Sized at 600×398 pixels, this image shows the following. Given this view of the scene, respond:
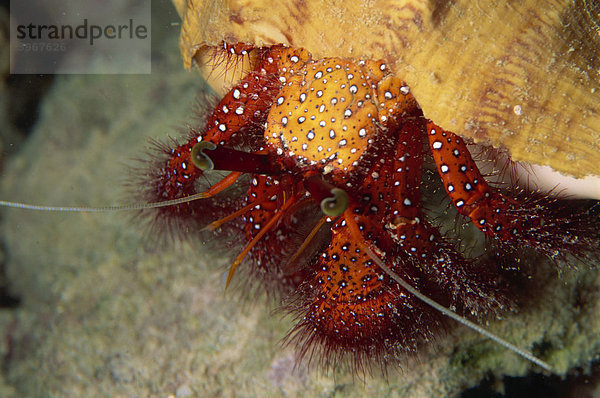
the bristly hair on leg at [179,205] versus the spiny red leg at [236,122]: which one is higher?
the spiny red leg at [236,122]

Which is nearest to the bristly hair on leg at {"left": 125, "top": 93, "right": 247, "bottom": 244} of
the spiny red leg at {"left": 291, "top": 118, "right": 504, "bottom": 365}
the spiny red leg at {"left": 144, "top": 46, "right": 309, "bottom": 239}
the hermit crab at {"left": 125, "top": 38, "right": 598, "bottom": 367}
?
the spiny red leg at {"left": 144, "top": 46, "right": 309, "bottom": 239}

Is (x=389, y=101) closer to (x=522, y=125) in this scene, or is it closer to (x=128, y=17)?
(x=522, y=125)

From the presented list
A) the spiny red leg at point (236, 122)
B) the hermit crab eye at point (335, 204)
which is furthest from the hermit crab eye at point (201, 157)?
the spiny red leg at point (236, 122)

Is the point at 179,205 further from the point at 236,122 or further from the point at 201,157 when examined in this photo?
the point at 201,157

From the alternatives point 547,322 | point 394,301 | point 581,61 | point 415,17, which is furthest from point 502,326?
point 415,17

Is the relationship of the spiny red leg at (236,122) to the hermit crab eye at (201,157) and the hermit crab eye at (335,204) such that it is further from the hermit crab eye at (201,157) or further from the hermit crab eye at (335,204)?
the hermit crab eye at (335,204)

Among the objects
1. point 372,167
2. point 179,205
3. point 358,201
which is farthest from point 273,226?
point 179,205

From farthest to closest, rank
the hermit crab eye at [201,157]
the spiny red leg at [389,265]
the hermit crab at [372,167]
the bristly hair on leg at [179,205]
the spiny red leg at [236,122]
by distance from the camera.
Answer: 1. the bristly hair on leg at [179,205]
2. the spiny red leg at [236,122]
3. the spiny red leg at [389,265]
4. the hermit crab at [372,167]
5. the hermit crab eye at [201,157]

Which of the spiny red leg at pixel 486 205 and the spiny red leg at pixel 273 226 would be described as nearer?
the spiny red leg at pixel 486 205
